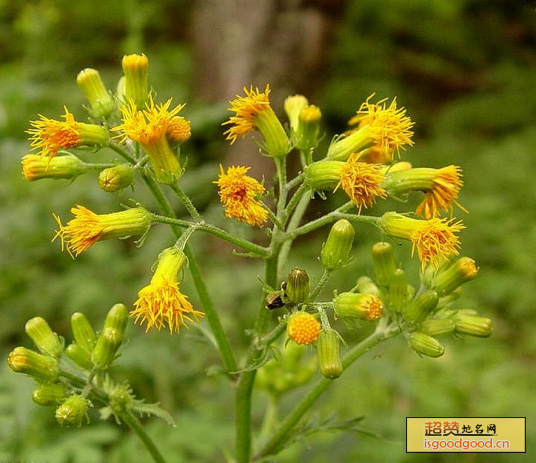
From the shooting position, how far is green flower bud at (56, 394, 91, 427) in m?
1.53

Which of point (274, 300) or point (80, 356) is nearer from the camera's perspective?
point (274, 300)

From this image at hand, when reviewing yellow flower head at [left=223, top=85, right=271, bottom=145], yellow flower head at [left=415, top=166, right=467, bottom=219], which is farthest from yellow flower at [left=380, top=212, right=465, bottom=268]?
yellow flower head at [left=223, top=85, right=271, bottom=145]

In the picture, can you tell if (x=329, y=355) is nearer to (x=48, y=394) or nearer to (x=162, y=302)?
(x=162, y=302)

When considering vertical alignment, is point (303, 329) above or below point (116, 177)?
below

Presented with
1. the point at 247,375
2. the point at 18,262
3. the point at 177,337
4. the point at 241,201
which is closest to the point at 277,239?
the point at 241,201

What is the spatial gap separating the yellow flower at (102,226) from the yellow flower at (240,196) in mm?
201

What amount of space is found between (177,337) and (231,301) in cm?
51

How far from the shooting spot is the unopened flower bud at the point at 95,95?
5.75 ft

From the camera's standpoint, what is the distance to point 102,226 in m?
1.53

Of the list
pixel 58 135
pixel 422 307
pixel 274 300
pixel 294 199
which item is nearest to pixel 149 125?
pixel 58 135

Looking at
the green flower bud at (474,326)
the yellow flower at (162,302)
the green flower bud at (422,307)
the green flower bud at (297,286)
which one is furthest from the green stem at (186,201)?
the green flower bud at (474,326)

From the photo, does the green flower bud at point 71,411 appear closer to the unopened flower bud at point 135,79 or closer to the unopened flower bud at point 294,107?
the unopened flower bud at point 135,79

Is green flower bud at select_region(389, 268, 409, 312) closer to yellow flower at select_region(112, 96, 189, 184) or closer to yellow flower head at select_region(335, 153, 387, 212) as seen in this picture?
yellow flower head at select_region(335, 153, 387, 212)

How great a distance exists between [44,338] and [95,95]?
26.2 inches
